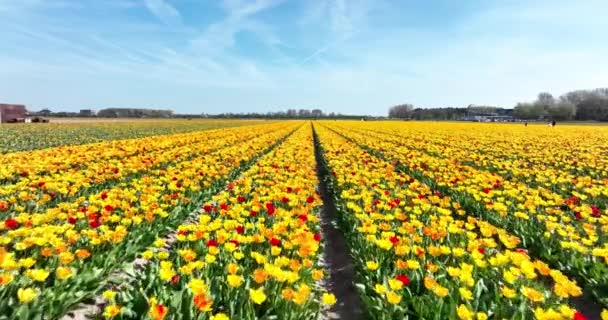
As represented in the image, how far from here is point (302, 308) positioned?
10.1ft

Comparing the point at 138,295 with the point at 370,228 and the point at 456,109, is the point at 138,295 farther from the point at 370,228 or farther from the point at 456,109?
the point at 456,109

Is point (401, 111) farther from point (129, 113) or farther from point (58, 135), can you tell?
point (58, 135)

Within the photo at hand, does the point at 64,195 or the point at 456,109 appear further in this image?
the point at 456,109

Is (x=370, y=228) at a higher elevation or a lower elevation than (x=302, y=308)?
higher

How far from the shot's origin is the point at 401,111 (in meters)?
163

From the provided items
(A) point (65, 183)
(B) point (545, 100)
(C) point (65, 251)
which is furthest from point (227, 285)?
(B) point (545, 100)

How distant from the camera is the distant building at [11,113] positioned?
250ft

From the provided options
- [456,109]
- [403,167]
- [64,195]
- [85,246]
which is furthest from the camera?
[456,109]

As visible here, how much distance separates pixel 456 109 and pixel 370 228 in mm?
160306

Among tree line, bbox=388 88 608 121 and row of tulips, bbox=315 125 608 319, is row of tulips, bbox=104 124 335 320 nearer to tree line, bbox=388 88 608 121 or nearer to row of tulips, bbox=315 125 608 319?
row of tulips, bbox=315 125 608 319

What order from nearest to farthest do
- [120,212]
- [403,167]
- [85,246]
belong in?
[85,246]
[120,212]
[403,167]

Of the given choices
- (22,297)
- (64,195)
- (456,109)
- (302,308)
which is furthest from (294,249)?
(456,109)

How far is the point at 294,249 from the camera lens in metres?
4.22

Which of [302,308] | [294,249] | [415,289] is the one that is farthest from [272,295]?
[415,289]
